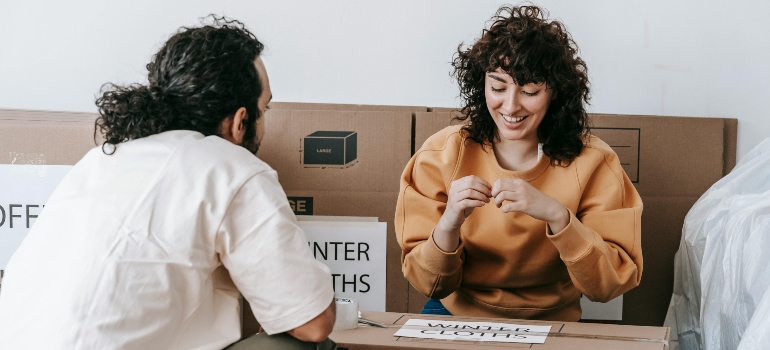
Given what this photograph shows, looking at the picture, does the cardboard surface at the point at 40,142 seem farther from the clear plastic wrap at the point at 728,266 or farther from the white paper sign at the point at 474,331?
the clear plastic wrap at the point at 728,266

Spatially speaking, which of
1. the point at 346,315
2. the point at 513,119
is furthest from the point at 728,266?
the point at 346,315

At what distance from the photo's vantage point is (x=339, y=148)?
5.07ft

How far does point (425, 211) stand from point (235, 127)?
1.67ft

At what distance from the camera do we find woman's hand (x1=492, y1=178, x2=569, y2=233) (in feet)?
3.72

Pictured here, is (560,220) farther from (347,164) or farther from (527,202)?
(347,164)

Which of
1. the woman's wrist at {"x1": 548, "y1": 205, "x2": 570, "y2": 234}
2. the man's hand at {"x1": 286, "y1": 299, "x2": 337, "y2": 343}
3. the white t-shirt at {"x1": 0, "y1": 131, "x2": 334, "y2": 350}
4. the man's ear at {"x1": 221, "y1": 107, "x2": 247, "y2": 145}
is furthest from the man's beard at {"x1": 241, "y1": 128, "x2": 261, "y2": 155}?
the woman's wrist at {"x1": 548, "y1": 205, "x2": 570, "y2": 234}

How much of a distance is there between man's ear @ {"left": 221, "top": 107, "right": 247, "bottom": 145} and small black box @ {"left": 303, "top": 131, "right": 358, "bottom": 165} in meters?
0.60

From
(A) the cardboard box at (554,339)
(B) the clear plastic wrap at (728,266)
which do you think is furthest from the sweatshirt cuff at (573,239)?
(B) the clear plastic wrap at (728,266)

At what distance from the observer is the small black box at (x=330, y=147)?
60.6 inches

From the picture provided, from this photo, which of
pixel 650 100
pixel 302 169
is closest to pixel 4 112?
pixel 302 169

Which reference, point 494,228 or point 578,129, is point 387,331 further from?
point 578,129

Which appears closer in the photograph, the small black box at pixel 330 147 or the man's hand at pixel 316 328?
the man's hand at pixel 316 328

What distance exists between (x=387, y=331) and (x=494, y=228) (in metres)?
0.33

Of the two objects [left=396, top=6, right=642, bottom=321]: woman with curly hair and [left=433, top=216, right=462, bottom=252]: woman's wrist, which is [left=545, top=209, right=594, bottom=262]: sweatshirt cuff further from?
[left=433, top=216, right=462, bottom=252]: woman's wrist
